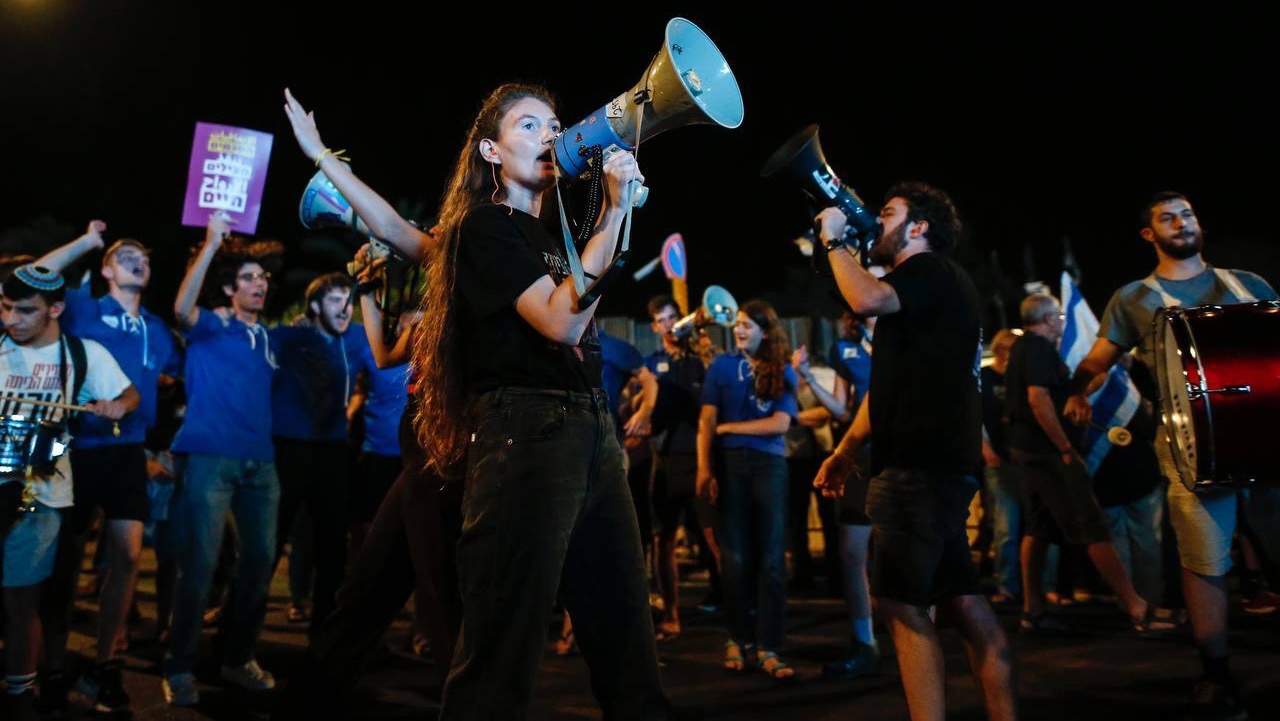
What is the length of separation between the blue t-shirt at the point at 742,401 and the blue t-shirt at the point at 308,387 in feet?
7.22

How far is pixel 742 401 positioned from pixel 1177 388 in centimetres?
229

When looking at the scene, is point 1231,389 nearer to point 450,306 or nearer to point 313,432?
point 450,306

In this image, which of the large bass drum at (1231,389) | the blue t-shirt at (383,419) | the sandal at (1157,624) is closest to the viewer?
the large bass drum at (1231,389)

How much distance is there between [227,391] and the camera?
16.7ft

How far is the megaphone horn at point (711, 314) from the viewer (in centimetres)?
744

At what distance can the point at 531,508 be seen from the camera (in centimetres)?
223

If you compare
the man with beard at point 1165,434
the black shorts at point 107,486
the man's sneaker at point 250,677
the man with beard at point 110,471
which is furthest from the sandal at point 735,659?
the black shorts at point 107,486

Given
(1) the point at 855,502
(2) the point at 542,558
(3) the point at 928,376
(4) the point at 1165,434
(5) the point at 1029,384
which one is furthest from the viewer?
(5) the point at 1029,384

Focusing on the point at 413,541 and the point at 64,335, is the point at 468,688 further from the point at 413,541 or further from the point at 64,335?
the point at 64,335

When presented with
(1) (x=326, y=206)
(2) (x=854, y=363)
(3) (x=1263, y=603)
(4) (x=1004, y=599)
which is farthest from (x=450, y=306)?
(3) (x=1263, y=603)

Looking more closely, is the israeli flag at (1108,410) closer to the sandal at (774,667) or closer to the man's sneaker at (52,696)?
the sandal at (774,667)

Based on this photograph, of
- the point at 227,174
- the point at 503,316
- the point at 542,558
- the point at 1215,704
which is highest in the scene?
the point at 227,174

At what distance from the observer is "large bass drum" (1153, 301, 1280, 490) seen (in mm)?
3666

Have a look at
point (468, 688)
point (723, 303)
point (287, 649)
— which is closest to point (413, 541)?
→ point (468, 688)
